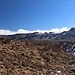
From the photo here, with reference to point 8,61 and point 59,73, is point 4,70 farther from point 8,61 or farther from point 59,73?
point 59,73

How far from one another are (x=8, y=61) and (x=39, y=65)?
18.3ft

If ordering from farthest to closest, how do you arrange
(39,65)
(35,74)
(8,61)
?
(39,65) < (8,61) < (35,74)

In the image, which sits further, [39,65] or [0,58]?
[39,65]

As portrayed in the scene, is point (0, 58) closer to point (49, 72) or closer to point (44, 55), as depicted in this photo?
point (49, 72)

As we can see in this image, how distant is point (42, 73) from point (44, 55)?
9.97m

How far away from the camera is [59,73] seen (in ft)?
97.1

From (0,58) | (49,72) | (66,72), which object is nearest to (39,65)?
(49,72)

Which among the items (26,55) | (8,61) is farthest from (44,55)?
(8,61)

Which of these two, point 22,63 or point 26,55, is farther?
point 26,55

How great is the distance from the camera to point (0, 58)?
28.7m

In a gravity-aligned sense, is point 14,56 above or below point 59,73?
above

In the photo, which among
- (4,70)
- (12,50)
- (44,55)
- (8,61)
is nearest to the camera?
(4,70)

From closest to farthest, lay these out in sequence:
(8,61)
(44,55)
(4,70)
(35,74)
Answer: (4,70) < (35,74) < (8,61) < (44,55)

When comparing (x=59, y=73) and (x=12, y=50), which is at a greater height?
(x=12, y=50)
